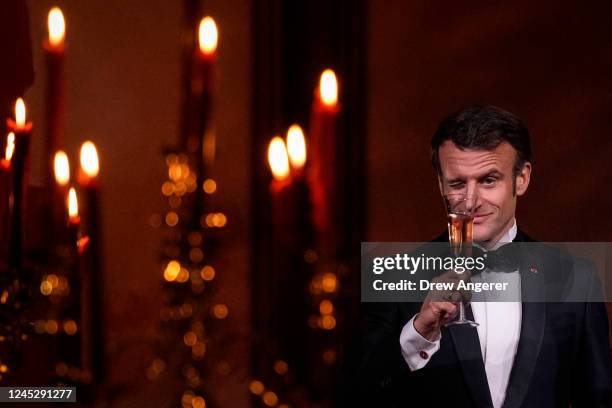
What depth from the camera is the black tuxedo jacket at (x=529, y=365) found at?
6.53 ft

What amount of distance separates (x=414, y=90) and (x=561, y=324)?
74 cm

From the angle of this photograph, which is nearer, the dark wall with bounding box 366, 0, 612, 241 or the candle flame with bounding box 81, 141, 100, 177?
the candle flame with bounding box 81, 141, 100, 177

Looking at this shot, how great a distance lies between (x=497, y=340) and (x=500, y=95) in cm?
66

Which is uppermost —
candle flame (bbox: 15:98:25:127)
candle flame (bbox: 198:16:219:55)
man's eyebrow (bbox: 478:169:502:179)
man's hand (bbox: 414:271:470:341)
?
candle flame (bbox: 198:16:219:55)

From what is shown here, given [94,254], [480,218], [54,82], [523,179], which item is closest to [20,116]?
[54,82]

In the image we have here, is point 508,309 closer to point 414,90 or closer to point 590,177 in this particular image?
point 590,177

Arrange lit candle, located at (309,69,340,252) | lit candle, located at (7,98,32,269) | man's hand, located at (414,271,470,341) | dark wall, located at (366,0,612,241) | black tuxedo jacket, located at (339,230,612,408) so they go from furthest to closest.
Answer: dark wall, located at (366,0,612,241)
black tuxedo jacket, located at (339,230,612,408)
man's hand, located at (414,271,470,341)
lit candle, located at (309,69,340,252)
lit candle, located at (7,98,32,269)

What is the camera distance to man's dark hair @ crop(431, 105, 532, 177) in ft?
6.80

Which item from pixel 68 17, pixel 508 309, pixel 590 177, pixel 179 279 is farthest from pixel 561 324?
pixel 68 17

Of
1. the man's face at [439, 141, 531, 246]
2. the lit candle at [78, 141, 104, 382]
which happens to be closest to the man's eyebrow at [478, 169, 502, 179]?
the man's face at [439, 141, 531, 246]

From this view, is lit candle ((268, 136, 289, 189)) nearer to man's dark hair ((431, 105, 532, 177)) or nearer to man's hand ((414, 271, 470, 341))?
man's hand ((414, 271, 470, 341))

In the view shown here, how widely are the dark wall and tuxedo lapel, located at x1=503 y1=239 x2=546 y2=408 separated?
0.16m

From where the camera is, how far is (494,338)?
2008 millimetres

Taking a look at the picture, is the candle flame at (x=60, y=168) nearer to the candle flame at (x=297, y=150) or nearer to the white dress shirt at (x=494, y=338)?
the candle flame at (x=297, y=150)
